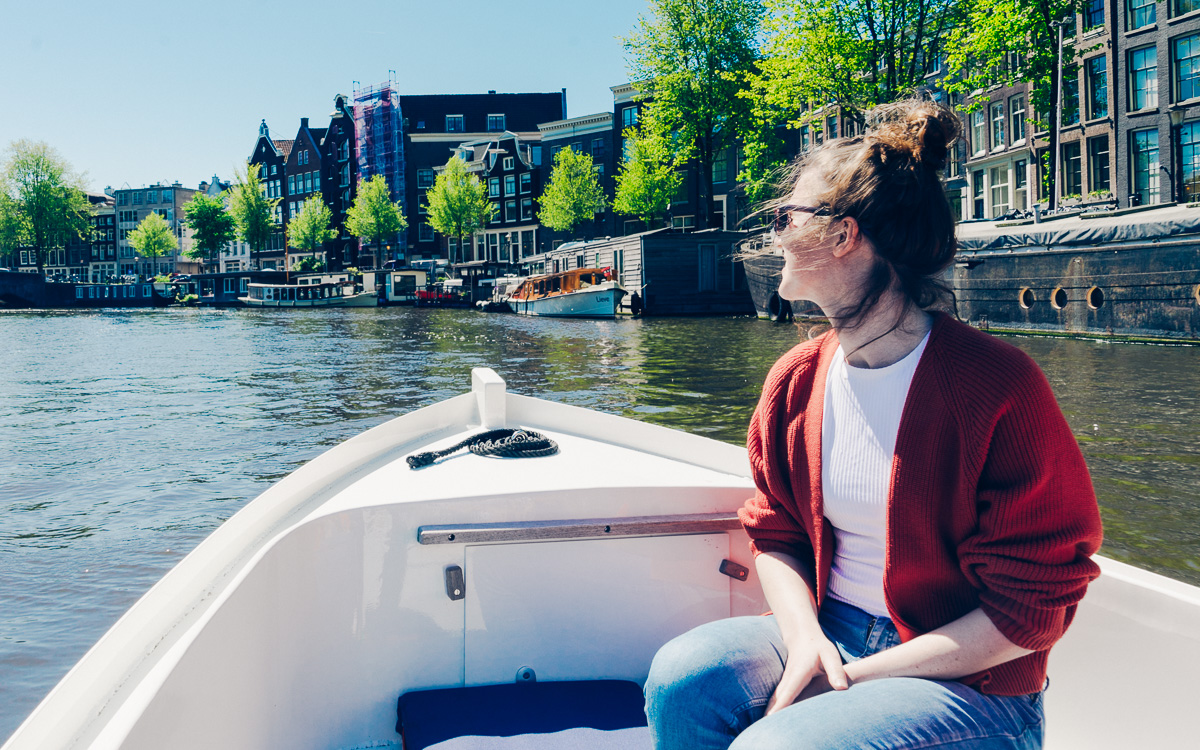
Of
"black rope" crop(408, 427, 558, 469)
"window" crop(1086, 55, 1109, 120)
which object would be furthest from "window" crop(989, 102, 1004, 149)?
"black rope" crop(408, 427, 558, 469)

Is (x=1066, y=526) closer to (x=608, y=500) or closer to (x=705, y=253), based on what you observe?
(x=608, y=500)

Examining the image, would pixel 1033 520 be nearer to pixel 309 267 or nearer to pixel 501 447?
pixel 501 447

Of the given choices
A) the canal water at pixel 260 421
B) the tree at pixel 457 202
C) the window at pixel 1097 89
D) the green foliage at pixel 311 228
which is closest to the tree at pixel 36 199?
the green foliage at pixel 311 228

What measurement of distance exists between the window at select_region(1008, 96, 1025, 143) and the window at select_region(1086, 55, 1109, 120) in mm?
2442

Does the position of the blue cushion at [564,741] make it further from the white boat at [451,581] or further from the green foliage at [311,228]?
the green foliage at [311,228]

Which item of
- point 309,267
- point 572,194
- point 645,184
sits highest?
point 572,194

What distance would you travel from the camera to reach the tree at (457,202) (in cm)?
4538

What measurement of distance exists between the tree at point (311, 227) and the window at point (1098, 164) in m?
43.6

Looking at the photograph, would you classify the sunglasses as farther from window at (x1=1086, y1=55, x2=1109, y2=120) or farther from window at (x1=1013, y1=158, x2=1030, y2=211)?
window at (x1=1013, y1=158, x2=1030, y2=211)

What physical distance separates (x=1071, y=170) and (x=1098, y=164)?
3.12ft

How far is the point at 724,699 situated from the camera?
1.31m

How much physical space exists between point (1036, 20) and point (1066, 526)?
18.8 meters

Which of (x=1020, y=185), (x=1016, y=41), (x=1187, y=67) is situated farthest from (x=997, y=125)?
(x=1016, y=41)

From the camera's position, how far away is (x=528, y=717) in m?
1.85
